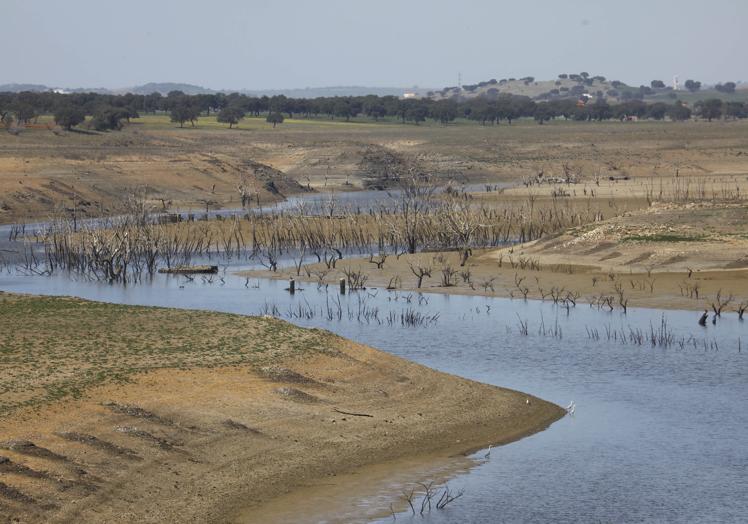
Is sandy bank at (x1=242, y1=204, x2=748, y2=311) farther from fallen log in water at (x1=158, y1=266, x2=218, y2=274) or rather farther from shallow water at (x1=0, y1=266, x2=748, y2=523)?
shallow water at (x1=0, y1=266, x2=748, y2=523)

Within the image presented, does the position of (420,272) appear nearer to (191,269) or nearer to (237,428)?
(191,269)

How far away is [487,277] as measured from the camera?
4384cm

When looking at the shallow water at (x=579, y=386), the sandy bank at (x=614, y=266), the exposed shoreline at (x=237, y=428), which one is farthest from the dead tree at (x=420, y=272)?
the exposed shoreline at (x=237, y=428)

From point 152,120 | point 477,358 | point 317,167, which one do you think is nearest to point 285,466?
point 477,358

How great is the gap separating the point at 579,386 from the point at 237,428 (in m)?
9.23

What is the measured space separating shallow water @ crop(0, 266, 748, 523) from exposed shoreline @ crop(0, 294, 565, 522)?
1.47 metres

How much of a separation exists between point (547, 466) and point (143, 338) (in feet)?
27.7

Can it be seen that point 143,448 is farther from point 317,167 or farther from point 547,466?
point 317,167

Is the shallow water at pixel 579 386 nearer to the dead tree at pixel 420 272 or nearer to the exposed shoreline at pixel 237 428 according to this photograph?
the exposed shoreline at pixel 237 428

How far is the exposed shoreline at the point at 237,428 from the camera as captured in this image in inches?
671

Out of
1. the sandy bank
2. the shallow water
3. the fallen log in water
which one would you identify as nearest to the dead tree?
the sandy bank

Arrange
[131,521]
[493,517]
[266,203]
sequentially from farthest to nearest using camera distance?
[266,203] < [493,517] < [131,521]

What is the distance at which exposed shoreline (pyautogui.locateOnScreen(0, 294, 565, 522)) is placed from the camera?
671 inches

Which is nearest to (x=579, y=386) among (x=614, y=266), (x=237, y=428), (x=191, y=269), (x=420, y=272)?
(x=237, y=428)
